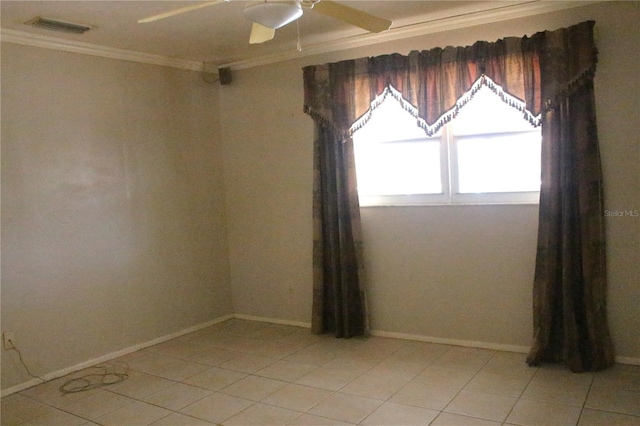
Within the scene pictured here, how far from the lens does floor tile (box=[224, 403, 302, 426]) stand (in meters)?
2.97

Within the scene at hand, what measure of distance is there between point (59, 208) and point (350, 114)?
7.42 ft

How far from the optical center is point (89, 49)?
4.05 m

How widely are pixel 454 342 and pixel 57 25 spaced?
3566mm

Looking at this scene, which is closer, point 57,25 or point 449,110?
point 57,25

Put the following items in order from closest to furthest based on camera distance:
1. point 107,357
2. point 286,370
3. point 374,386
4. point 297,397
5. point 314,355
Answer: point 297,397 → point 374,386 → point 286,370 → point 314,355 → point 107,357

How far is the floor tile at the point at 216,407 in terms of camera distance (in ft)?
10.1

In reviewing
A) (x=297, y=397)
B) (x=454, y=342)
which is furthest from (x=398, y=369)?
(x=297, y=397)

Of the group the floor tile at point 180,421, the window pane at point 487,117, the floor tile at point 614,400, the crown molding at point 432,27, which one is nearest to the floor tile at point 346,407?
the floor tile at point 180,421

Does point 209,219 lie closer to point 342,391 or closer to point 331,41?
point 331,41

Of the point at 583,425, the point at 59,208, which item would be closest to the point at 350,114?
the point at 59,208

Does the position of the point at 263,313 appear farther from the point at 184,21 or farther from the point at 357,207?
the point at 184,21

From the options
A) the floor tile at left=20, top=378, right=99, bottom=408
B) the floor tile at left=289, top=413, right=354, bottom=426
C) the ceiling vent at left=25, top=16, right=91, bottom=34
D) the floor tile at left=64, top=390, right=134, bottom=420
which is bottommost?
the floor tile at left=289, top=413, right=354, bottom=426

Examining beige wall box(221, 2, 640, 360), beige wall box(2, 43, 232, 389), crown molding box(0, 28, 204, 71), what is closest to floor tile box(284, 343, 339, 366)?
beige wall box(221, 2, 640, 360)

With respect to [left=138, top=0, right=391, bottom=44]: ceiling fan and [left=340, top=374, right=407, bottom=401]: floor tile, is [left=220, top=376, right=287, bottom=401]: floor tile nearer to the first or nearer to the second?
[left=340, top=374, right=407, bottom=401]: floor tile
